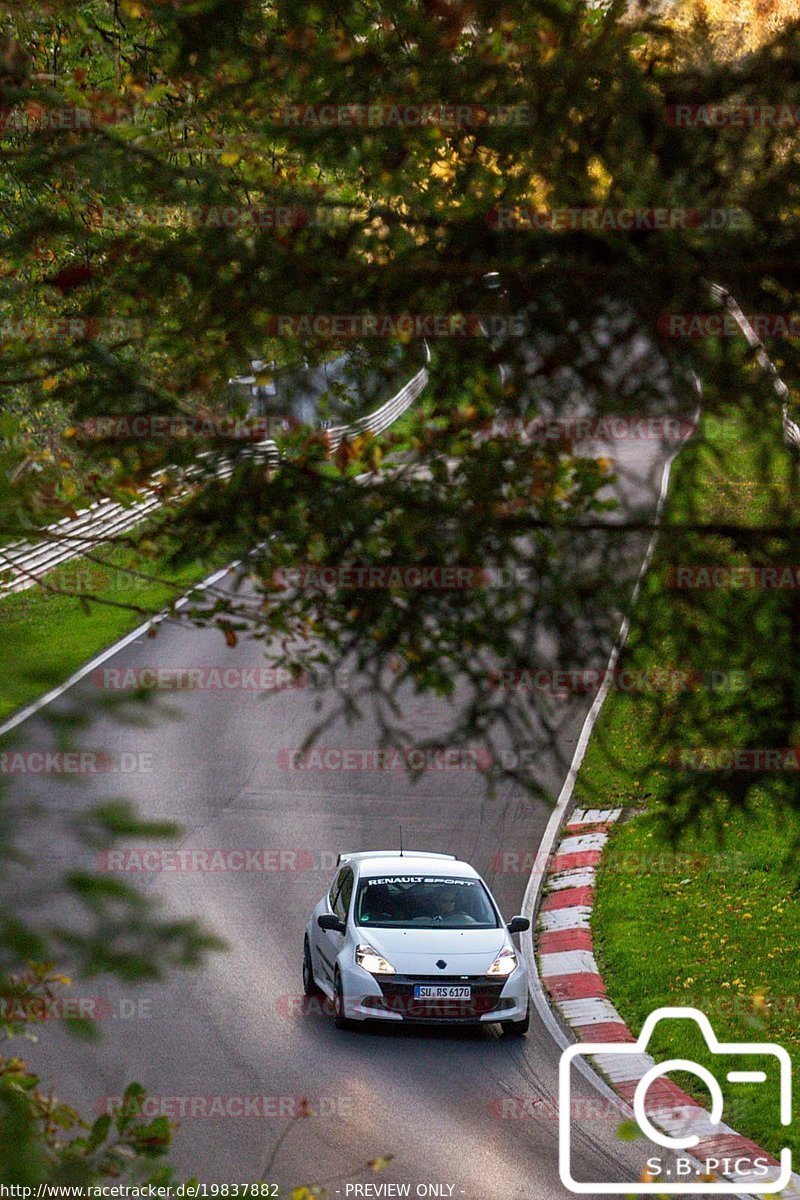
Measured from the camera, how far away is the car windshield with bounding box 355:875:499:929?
44.5ft

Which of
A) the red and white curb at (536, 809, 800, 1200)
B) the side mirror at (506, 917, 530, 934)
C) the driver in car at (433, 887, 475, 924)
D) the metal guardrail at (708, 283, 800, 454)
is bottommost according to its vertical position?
the red and white curb at (536, 809, 800, 1200)

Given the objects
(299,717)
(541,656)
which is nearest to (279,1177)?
(541,656)

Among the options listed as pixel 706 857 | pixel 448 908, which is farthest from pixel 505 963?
pixel 706 857

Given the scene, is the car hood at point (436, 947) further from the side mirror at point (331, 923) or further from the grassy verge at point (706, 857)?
the grassy verge at point (706, 857)

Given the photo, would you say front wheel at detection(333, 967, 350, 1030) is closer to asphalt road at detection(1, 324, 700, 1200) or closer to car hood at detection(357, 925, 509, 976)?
asphalt road at detection(1, 324, 700, 1200)

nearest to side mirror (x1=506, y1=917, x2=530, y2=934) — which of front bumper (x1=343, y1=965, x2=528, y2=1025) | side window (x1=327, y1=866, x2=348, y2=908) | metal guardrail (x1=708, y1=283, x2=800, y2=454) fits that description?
front bumper (x1=343, y1=965, x2=528, y2=1025)

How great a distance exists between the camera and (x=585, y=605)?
603cm

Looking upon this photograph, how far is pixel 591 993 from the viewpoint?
14.3 metres

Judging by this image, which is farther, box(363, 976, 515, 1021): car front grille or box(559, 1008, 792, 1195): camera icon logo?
box(363, 976, 515, 1021): car front grille

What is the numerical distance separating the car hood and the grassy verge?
5.42 feet

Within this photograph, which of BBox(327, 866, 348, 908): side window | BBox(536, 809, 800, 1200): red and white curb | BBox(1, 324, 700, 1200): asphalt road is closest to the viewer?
BBox(1, 324, 700, 1200): asphalt road

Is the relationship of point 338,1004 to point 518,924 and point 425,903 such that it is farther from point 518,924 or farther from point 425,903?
point 518,924

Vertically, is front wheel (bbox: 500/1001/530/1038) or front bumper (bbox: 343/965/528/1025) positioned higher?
front bumper (bbox: 343/965/528/1025)

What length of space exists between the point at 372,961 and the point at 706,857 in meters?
5.97
